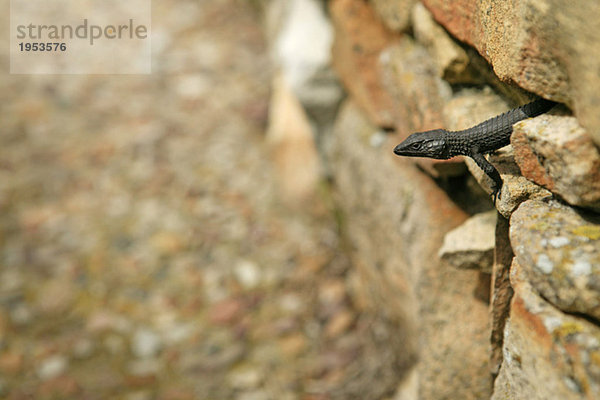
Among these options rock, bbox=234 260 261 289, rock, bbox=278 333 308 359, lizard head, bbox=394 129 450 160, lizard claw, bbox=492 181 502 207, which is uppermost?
lizard head, bbox=394 129 450 160

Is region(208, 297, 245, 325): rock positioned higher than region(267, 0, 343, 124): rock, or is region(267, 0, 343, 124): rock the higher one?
region(267, 0, 343, 124): rock

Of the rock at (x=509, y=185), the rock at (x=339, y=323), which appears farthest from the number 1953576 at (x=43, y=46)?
the rock at (x=509, y=185)

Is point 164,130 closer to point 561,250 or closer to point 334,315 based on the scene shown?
point 334,315

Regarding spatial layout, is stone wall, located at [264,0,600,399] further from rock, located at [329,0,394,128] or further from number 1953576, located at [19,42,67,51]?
number 1953576, located at [19,42,67,51]

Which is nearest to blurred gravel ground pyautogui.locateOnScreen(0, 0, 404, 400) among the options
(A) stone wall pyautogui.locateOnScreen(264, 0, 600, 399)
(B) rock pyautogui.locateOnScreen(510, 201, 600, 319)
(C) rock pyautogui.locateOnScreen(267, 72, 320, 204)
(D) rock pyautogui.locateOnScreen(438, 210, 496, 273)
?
(C) rock pyautogui.locateOnScreen(267, 72, 320, 204)

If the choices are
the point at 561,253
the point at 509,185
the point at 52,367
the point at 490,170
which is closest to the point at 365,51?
the point at 490,170

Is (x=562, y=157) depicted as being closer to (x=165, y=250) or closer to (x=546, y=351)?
Result: (x=546, y=351)

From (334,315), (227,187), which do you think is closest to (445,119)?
(334,315)
